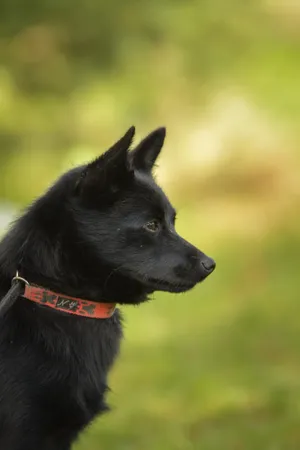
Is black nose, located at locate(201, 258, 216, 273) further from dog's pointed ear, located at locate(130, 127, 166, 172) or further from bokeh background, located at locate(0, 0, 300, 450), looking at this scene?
bokeh background, located at locate(0, 0, 300, 450)

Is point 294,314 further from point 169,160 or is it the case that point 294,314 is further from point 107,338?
point 107,338

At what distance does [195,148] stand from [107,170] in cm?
563

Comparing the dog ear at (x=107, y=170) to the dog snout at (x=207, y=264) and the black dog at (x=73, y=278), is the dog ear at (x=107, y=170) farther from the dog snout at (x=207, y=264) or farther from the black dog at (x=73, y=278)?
the dog snout at (x=207, y=264)

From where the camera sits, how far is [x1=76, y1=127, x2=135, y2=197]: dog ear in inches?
98.1

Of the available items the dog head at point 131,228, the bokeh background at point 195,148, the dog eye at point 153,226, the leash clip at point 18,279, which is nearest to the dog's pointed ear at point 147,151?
the dog head at point 131,228

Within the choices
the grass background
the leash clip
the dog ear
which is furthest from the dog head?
the grass background

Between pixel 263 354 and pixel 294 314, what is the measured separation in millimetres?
657

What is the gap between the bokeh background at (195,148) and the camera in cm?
496

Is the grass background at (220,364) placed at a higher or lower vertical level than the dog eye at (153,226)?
lower

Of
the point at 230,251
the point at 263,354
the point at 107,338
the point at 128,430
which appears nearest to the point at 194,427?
the point at 128,430

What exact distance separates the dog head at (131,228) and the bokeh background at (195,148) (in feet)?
5.90

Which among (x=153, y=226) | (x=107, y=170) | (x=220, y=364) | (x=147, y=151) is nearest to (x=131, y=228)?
(x=153, y=226)

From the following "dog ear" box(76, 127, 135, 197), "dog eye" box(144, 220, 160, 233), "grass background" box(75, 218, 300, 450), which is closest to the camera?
"dog ear" box(76, 127, 135, 197)

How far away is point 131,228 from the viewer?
2.60 metres
